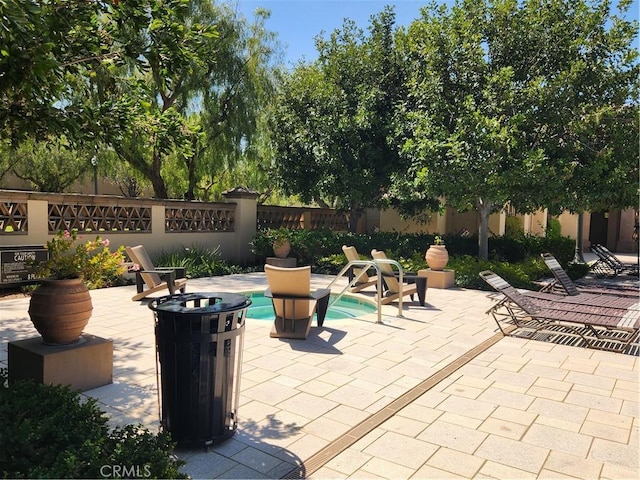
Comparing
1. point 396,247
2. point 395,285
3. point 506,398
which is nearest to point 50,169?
point 396,247

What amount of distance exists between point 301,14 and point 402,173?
546cm

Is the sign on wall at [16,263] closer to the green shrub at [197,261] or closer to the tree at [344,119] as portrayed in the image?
the green shrub at [197,261]

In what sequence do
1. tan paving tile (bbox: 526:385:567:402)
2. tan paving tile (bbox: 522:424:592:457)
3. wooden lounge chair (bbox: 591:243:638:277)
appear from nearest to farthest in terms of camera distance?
tan paving tile (bbox: 522:424:592:457)
tan paving tile (bbox: 526:385:567:402)
wooden lounge chair (bbox: 591:243:638:277)

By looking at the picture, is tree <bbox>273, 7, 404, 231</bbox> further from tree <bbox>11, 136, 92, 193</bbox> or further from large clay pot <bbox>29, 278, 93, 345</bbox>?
large clay pot <bbox>29, 278, 93, 345</bbox>

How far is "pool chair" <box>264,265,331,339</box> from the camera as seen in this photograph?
613 centimetres

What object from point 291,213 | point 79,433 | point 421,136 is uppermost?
point 421,136

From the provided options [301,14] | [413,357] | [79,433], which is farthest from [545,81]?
[79,433]

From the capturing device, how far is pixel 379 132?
14039mm

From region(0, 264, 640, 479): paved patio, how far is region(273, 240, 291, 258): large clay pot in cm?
687

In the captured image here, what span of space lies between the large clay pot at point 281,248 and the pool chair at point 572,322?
24.6 ft

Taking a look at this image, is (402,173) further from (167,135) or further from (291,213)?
(167,135)

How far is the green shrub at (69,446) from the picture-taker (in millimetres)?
2400

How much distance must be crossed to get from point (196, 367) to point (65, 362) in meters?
1.82

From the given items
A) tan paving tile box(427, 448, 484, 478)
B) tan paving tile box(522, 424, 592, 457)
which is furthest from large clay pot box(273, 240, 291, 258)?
tan paving tile box(427, 448, 484, 478)
